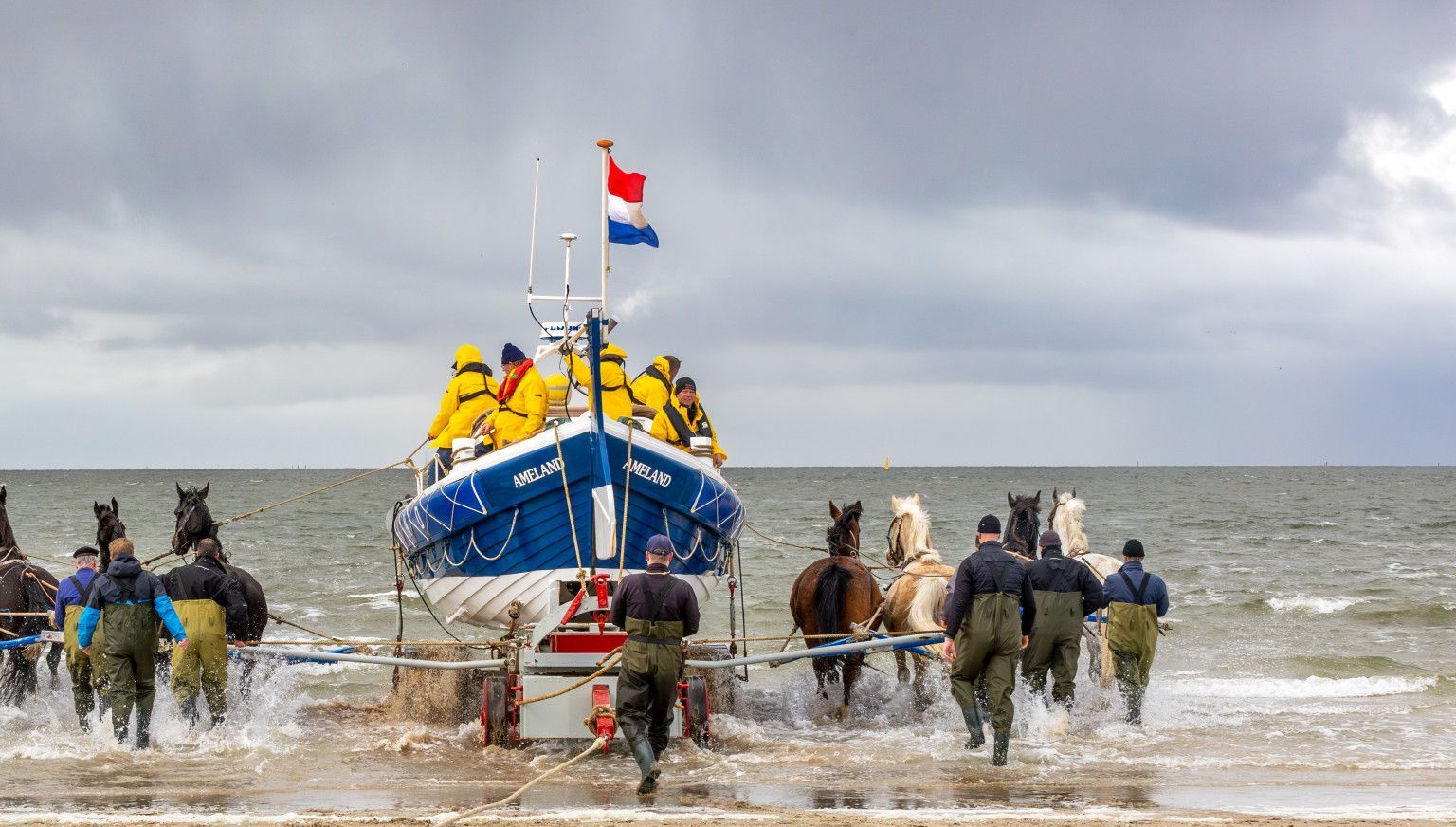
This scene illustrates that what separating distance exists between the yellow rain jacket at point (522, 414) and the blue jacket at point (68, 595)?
361 centimetres

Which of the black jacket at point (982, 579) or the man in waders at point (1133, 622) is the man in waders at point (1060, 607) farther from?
the black jacket at point (982, 579)

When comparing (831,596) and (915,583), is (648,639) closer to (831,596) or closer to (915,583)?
(831,596)

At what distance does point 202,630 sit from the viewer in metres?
11.5

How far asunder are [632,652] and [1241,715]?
7.26 meters

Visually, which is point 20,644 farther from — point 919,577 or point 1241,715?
point 1241,715

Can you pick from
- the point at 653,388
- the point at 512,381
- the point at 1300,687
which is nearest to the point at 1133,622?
the point at 653,388

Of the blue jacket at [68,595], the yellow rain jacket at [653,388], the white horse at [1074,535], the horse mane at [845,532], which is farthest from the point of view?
the horse mane at [845,532]

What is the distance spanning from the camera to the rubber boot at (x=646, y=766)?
926cm

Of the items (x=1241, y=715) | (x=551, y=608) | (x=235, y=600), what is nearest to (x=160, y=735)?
(x=235, y=600)

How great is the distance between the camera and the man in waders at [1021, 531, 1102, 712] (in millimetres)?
11445

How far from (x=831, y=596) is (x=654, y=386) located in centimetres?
263

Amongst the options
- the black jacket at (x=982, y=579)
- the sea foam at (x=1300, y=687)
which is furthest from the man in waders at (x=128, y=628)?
the sea foam at (x=1300, y=687)

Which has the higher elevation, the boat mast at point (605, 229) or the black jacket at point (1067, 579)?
the boat mast at point (605, 229)

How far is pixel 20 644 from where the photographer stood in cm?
1287
